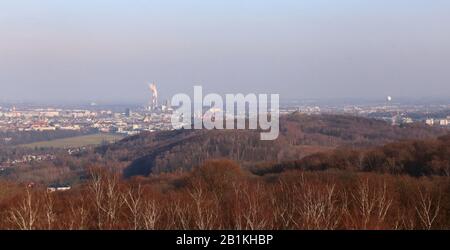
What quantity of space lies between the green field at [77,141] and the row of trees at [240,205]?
49.2 m

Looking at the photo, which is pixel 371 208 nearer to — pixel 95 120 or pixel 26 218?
pixel 26 218

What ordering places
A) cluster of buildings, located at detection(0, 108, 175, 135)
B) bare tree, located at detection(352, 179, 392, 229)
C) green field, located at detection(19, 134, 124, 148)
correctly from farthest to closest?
1. cluster of buildings, located at detection(0, 108, 175, 135)
2. green field, located at detection(19, 134, 124, 148)
3. bare tree, located at detection(352, 179, 392, 229)

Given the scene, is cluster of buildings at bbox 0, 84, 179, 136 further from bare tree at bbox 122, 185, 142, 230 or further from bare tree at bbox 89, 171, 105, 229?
bare tree at bbox 122, 185, 142, 230

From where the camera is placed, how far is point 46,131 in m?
94.0

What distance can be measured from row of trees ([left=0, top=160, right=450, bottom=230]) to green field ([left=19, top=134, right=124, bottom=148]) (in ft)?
162

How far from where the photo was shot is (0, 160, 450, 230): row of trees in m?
15.4

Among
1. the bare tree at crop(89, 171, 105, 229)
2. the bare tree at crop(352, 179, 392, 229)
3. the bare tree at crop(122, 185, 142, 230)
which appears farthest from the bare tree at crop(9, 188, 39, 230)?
the bare tree at crop(352, 179, 392, 229)

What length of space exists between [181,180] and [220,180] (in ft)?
16.4

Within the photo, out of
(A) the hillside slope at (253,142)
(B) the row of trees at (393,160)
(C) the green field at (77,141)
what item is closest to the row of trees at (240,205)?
(B) the row of trees at (393,160)

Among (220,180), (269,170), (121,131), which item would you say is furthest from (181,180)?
(121,131)

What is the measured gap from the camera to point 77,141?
86000mm

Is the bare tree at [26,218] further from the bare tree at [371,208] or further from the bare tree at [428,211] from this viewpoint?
the bare tree at [428,211]

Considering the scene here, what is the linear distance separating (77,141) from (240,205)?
71.0m
